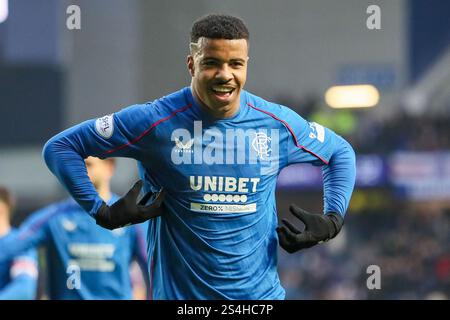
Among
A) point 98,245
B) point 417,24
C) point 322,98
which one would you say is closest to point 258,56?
point 322,98

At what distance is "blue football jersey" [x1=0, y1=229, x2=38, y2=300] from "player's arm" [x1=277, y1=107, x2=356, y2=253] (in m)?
3.13

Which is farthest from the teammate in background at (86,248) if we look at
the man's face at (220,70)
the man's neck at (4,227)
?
the man's face at (220,70)

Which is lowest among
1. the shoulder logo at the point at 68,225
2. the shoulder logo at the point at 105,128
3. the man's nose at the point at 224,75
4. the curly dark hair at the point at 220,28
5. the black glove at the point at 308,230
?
the shoulder logo at the point at 68,225

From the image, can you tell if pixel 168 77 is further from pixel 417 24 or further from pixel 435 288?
pixel 435 288

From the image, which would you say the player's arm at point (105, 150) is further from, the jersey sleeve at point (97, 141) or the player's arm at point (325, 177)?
the player's arm at point (325, 177)

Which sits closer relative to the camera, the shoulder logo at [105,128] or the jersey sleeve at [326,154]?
the shoulder logo at [105,128]

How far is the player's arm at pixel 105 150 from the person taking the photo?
4551 mm

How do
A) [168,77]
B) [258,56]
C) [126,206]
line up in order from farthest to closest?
[258,56], [168,77], [126,206]

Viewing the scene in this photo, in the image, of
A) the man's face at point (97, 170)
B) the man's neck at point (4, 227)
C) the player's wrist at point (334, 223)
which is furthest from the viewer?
the man's neck at point (4, 227)

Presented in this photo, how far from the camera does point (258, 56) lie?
25188 millimetres

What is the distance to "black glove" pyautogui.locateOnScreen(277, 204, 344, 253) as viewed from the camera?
4.61 meters

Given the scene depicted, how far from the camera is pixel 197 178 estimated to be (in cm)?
461

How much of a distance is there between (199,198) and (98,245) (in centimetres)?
307
